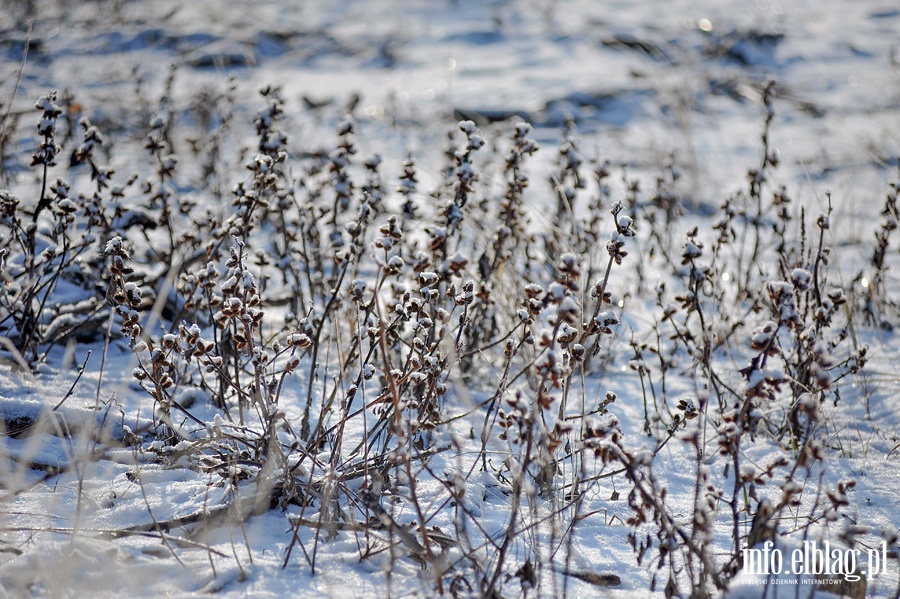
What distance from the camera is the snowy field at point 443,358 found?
1783 mm

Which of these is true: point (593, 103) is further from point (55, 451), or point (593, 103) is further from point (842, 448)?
point (55, 451)

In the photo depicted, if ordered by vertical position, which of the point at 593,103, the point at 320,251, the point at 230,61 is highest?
the point at 230,61

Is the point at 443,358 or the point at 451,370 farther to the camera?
the point at 451,370

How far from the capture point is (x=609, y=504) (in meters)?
2.34

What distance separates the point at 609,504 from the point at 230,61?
8.25 metres

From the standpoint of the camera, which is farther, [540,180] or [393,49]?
[393,49]

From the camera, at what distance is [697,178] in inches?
229

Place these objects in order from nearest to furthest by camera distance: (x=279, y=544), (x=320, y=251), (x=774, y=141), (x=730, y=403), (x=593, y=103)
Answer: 1. (x=279, y=544)
2. (x=730, y=403)
3. (x=320, y=251)
4. (x=774, y=141)
5. (x=593, y=103)

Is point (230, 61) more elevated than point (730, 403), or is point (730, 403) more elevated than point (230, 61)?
point (230, 61)

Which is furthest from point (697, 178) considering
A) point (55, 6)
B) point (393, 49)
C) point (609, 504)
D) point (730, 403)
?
point (55, 6)

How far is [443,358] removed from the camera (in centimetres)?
226

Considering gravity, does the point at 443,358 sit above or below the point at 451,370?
above

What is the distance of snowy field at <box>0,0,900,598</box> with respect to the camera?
1783 millimetres

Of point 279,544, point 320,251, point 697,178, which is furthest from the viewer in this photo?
point 697,178
